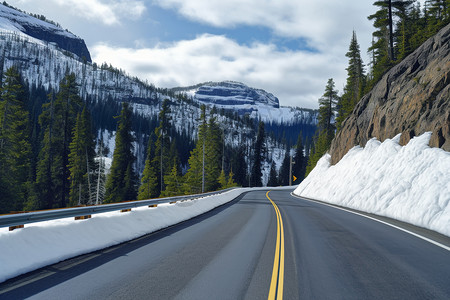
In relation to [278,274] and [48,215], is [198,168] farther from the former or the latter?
[278,274]

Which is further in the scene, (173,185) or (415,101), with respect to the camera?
(173,185)

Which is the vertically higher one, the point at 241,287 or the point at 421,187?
the point at 421,187

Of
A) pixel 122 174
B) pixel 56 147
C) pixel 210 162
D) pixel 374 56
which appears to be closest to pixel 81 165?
pixel 56 147

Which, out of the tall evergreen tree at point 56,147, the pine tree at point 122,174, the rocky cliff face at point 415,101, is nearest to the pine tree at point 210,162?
the pine tree at point 122,174

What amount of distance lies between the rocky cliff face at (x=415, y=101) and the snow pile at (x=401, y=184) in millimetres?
1009

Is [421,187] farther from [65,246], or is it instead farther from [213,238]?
[65,246]

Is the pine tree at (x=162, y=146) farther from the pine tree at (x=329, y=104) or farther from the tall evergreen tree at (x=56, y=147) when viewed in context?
the pine tree at (x=329, y=104)

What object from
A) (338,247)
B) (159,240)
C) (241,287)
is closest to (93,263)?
(159,240)

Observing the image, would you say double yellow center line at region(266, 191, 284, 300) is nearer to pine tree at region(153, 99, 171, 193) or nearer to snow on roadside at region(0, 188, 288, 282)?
snow on roadside at region(0, 188, 288, 282)

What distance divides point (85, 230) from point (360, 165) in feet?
75.2

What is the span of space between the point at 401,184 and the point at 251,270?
12.7m

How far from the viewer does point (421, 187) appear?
44.5ft

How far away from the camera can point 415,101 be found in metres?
21.5

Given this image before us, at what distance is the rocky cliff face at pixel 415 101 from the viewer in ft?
59.0
